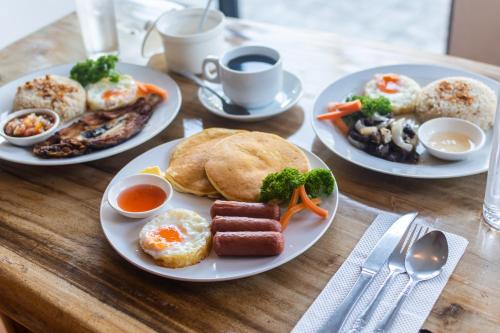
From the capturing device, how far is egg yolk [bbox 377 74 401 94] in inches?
71.3

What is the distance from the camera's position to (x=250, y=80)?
5.93ft

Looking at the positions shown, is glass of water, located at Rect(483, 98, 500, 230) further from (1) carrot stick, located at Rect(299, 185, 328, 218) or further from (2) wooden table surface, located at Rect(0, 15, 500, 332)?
(1) carrot stick, located at Rect(299, 185, 328, 218)

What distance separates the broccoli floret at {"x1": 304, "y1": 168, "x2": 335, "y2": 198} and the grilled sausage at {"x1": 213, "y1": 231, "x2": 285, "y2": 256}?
7.1 inches

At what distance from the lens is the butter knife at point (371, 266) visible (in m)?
1.14

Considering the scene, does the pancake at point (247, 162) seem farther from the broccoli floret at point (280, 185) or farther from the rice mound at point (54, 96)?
the rice mound at point (54, 96)

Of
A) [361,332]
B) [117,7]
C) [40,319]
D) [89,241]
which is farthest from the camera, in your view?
[117,7]

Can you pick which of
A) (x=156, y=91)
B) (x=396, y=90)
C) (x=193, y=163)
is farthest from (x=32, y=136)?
(x=396, y=90)

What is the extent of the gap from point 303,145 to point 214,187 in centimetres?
39

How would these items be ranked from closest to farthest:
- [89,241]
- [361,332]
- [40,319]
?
1. [361,332]
2. [40,319]
3. [89,241]

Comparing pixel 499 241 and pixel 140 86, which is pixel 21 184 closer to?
pixel 140 86

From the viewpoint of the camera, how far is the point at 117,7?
2566 millimetres

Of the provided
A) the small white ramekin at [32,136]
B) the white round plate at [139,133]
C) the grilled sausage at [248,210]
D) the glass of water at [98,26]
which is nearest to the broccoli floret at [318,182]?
the grilled sausage at [248,210]

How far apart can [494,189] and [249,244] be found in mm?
605

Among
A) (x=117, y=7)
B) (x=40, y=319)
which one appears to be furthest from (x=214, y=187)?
(x=117, y=7)
